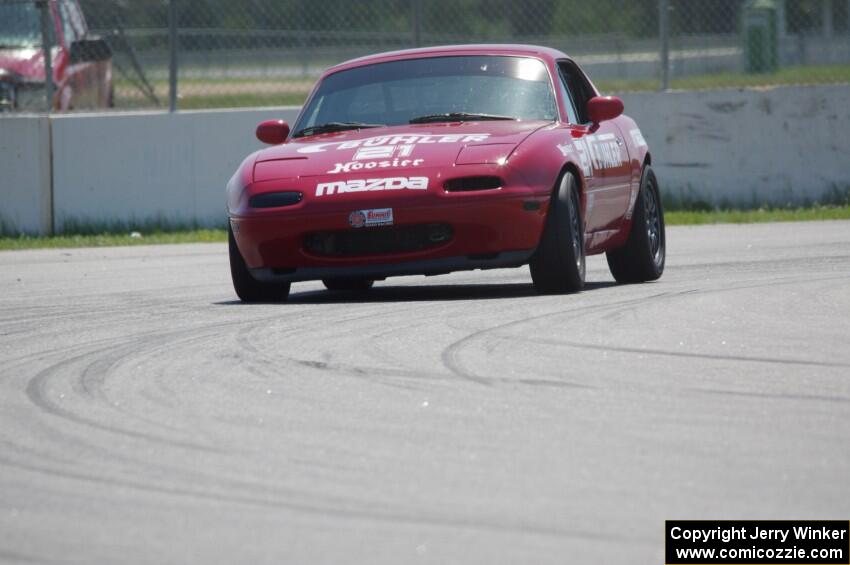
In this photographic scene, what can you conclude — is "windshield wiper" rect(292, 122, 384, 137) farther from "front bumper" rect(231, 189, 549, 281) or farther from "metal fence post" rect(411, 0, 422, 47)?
"metal fence post" rect(411, 0, 422, 47)

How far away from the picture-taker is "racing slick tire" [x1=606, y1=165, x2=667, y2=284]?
360 inches

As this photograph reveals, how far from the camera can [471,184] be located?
25.2ft

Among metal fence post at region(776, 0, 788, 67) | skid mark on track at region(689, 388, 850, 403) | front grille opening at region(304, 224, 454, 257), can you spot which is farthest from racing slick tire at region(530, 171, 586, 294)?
metal fence post at region(776, 0, 788, 67)

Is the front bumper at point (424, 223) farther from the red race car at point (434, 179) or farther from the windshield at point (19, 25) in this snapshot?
the windshield at point (19, 25)

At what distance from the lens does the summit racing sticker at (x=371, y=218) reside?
25.2 feet

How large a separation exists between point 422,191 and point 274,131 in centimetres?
160

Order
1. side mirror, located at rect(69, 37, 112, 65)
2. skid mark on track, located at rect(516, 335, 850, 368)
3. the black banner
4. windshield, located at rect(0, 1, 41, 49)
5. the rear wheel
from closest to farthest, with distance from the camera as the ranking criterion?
the black banner < skid mark on track, located at rect(516, 335, 850, 368) < the rear wheel < windshield, located at rect(0, 1, 41, 49) < side mirror, located at rect(69, 37, 112, 65)

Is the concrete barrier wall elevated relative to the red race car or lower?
lower

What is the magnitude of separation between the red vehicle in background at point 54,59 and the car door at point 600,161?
7099mm

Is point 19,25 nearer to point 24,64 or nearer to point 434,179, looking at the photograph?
point 24,64

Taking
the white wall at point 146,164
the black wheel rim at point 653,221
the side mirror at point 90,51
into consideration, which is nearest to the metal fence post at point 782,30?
the white wall at point 146,164

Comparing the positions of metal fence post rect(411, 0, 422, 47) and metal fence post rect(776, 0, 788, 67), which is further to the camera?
metal fence post rect(776, 0, 788, 67)

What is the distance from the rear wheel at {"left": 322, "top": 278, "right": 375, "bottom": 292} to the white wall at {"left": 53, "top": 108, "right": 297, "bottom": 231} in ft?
18.7

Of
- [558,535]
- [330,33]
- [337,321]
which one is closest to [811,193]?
[330,33]
